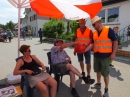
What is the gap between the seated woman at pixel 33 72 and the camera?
348 cm

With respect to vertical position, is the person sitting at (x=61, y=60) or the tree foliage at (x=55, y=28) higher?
the tree foliage at (x=55, y=28)

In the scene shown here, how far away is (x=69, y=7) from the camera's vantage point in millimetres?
3887

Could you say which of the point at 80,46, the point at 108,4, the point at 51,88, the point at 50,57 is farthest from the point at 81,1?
the point at 108,4

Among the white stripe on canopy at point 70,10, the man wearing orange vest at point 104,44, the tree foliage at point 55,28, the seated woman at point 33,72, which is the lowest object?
the seated woman at point 33,72

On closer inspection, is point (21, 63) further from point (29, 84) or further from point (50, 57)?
point (50, 57)

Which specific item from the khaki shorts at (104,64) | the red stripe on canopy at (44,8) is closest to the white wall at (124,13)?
the khaki shorts at (104,64)

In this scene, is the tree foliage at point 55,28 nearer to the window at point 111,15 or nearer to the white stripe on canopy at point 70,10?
the window at point 111,15

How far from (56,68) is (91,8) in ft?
5.92

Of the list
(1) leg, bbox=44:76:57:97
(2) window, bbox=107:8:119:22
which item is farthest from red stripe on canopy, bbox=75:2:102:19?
(2) window, bbox=107:8:119:22

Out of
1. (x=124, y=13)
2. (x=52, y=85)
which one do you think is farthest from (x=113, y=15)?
(x=52, y=85)

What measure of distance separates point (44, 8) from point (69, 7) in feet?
2.03

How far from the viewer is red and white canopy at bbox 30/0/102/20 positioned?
385cm

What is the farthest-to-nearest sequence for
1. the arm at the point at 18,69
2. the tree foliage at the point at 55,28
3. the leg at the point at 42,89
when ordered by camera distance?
the tree foliage at the point at 55,28, the arm at the point at 18,69, the leg at the point at 42,89

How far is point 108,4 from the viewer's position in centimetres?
1289
